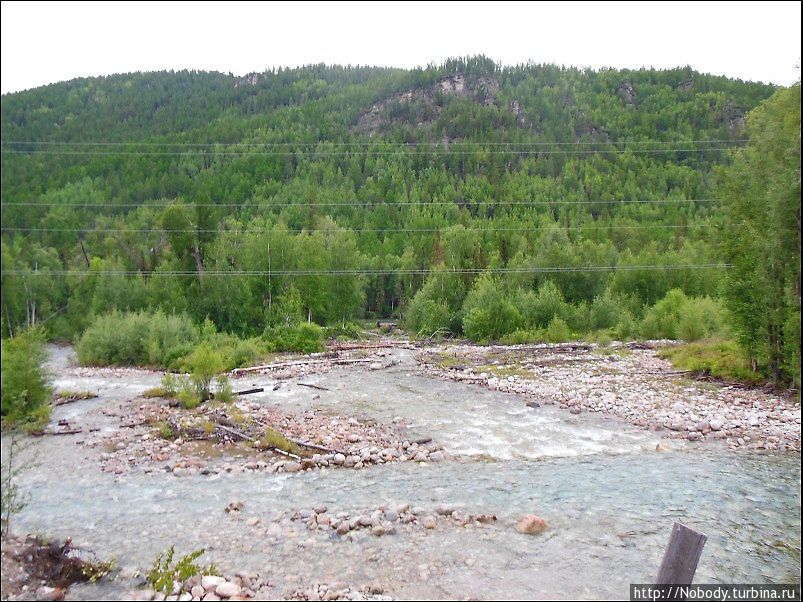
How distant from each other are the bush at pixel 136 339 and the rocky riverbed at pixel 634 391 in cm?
1025

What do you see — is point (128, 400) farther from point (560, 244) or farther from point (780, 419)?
point (560, 244)

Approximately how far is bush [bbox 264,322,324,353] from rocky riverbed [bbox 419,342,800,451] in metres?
5.74

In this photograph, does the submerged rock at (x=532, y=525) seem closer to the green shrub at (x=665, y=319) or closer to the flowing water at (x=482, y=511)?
the flowing water at (x=482, y=511)

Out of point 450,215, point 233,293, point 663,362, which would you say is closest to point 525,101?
point 450,215

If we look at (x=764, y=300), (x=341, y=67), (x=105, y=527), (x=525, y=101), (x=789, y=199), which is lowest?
(x=105, y=527)

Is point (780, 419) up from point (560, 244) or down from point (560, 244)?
down

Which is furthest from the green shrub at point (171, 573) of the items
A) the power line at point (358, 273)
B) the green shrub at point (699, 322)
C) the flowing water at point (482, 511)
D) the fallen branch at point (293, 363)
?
the green shrub at point (699, 322)

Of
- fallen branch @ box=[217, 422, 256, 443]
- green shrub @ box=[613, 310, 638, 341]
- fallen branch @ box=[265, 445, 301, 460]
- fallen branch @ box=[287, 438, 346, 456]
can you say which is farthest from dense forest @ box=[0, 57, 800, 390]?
fallen branch @ box=[287, 438, 346, 456]

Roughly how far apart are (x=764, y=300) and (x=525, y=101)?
125888mm

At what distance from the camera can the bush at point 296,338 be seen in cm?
2558

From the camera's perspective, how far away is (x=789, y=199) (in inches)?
363

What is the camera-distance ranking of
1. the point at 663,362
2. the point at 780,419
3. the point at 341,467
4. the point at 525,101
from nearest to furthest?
the point at 341,467, the point at 780,419, the point at 663,362, the point at 525,101

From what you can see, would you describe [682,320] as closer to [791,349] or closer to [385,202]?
[791,349]

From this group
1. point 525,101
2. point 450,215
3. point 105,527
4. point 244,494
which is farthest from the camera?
point 525,101
